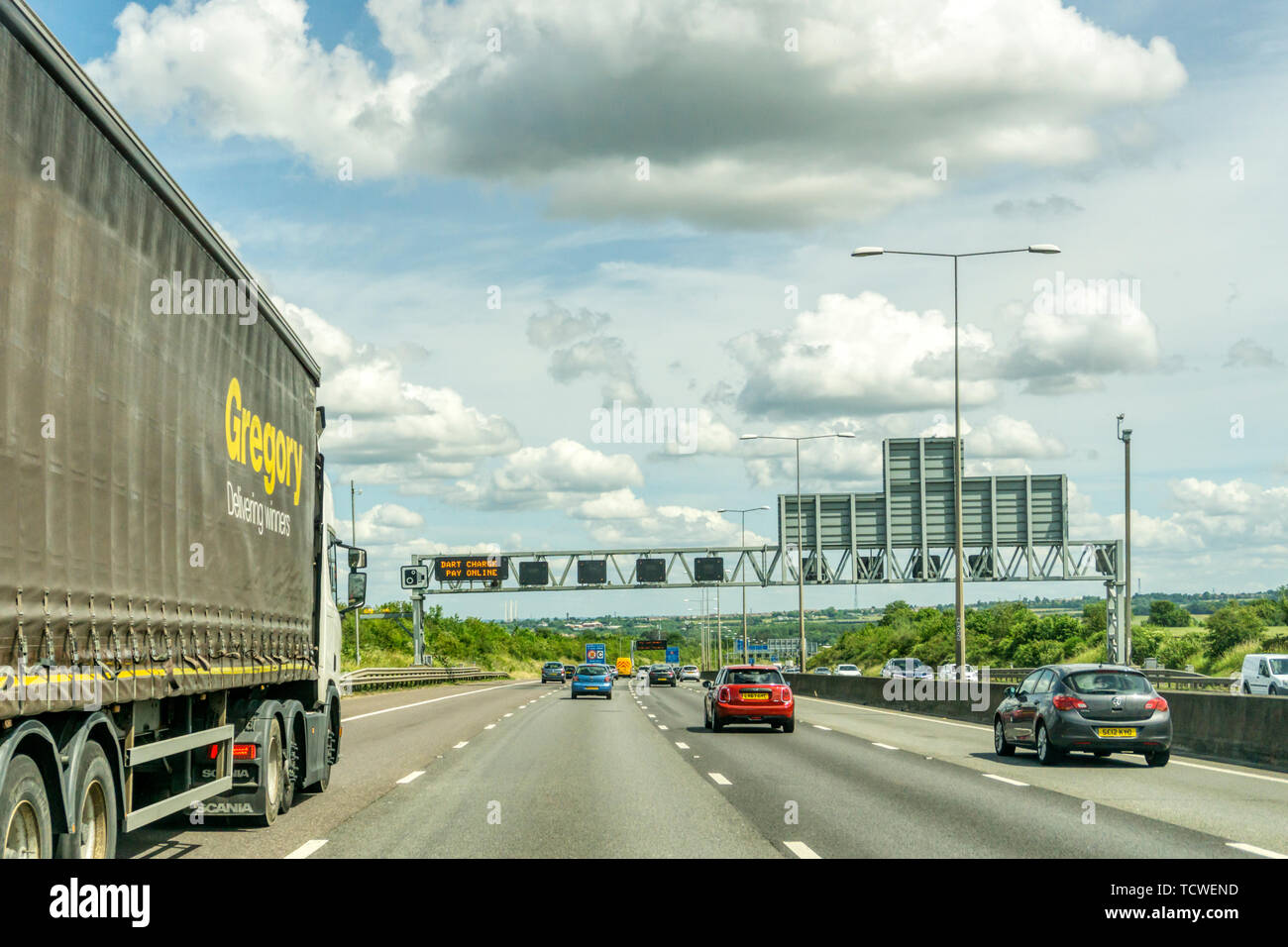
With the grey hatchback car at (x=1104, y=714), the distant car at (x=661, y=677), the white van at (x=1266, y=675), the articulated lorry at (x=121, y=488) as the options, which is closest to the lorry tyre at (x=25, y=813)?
the articulated lorry at (x=121, y=488)

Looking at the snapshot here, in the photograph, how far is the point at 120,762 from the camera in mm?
8406

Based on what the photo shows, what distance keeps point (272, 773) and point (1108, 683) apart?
1186 centimetres

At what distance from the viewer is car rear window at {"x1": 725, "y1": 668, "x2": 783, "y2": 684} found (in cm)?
2805

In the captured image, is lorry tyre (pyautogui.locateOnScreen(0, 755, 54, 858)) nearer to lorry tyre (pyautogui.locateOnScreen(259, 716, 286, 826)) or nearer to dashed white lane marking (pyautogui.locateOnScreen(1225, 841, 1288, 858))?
lorry tyre (pyautogui.locateOnScreen(259, 716, 286, 826))

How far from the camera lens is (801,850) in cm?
1088

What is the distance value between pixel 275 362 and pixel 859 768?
1014cm

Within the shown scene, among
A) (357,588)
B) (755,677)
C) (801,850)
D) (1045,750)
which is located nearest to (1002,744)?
(1045,750)

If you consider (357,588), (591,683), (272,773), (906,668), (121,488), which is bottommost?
(906,668)

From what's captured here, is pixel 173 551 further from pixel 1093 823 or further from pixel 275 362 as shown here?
pixel 1093 823

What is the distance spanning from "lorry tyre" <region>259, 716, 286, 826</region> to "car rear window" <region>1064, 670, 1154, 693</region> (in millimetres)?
11280

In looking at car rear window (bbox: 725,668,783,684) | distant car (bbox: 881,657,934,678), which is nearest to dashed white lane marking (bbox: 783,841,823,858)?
car rear window (bbox: 725,668,783,684)

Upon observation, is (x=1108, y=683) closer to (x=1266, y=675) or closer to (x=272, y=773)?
(x=272, y=773)
